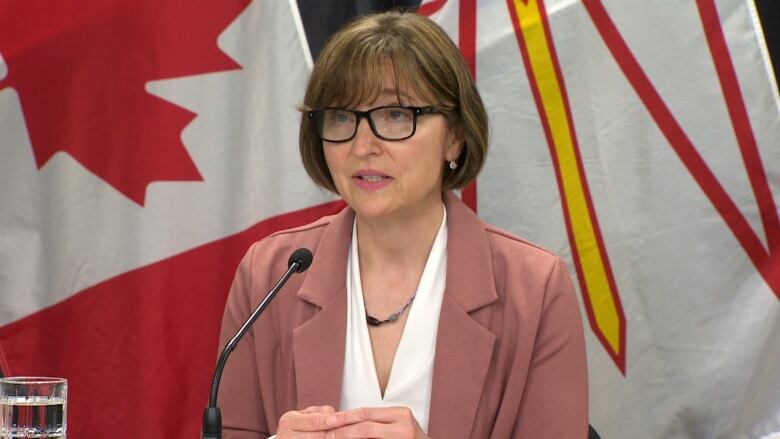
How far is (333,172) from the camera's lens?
7.21 feet

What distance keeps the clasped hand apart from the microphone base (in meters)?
0.18

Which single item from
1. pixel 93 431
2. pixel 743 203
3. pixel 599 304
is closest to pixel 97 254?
pixel 93 431

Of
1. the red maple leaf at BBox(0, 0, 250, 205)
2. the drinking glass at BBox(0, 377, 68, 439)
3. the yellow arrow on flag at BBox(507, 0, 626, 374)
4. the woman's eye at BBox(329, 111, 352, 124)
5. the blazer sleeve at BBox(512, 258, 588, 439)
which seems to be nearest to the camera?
the drinking glass at BBox(0, 377, 68, 439)

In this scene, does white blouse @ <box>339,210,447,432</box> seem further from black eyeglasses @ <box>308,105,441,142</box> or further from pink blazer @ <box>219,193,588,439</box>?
black eyeglasses @ <box>308,105,441,142</box>

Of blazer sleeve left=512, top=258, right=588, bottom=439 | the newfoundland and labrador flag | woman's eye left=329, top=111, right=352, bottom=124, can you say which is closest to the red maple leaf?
the newfoundland and labrador flag

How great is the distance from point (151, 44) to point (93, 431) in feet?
3.46

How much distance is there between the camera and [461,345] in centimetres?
212

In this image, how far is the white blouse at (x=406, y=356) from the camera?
6.94 ft

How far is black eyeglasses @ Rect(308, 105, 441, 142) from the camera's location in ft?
6.99

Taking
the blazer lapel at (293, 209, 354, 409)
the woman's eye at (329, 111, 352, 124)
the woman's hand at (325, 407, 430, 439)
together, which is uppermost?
the woman's eye at (329, 111, 352, 124)

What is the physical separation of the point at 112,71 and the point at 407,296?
1257 millimetres

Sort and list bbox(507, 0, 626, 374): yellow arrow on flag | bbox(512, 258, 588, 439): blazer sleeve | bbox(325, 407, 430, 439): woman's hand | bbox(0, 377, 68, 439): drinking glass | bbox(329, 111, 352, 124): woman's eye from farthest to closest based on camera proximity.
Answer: bbox(507, 0, 626, 374): yellow arrow on flag < bbox(329, 111, 352, 124): woman's eye < bbox(512, 258, 588, 439): blazer sleeve < bbox(325, 407, 430, 439): woman's hand < bbox(0, 377, 68, 439): drinking glass

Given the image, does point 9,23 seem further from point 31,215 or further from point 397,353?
point 397,353

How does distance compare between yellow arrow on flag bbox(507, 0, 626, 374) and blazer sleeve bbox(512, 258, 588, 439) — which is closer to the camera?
blazer sleeve bbox(512, 258, 588, 439)
